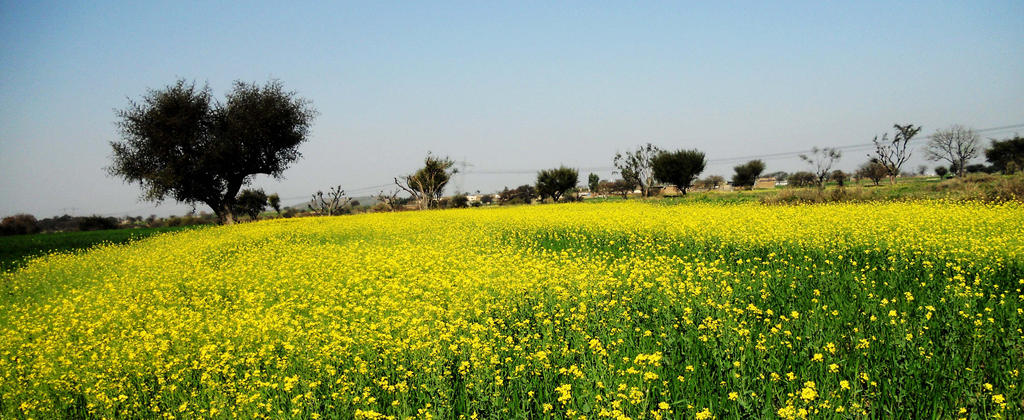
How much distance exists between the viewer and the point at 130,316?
872 centimetres

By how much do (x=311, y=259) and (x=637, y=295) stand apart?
944 cm

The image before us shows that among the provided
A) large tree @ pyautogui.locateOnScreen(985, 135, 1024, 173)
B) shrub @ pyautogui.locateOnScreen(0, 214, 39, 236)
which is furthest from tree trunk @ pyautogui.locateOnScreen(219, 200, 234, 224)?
large tree @ pyautogui.locateOnScreen(985, 135, 1024, 173)

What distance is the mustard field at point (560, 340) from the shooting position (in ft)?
14.1

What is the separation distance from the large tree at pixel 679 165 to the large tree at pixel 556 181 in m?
13.3

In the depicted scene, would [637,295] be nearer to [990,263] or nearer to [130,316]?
[990,263]

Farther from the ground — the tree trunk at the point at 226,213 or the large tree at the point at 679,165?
the large tree at the point at 679,165

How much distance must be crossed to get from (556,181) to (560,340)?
69459mm

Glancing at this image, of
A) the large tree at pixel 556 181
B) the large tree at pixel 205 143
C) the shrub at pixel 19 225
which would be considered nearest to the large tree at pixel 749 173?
the large tree at pixel 556 181

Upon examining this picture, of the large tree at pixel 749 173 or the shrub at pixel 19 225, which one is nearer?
the shrub at pixel 19 225

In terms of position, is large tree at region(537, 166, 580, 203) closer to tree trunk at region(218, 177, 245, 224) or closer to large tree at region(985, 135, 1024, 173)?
tree trunk at region(218, 177, 245, 224)

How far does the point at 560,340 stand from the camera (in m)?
5.59

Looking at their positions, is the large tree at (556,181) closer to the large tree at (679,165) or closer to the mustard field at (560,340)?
the large tree at (679,165)

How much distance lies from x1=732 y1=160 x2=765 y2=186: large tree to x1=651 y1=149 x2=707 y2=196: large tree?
3482cm

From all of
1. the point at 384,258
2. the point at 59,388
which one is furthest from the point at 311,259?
the point at 59,388
